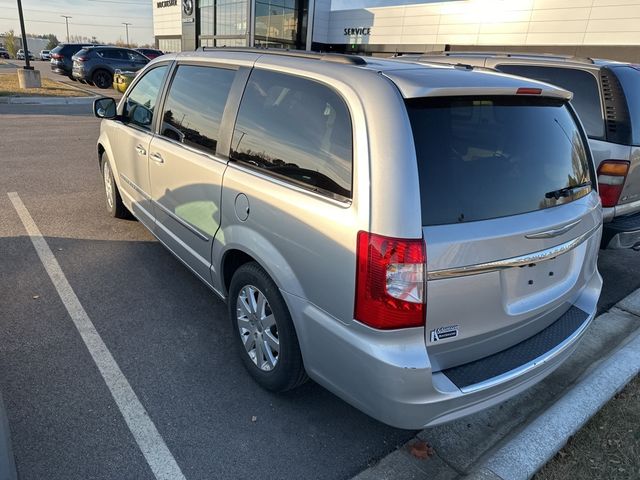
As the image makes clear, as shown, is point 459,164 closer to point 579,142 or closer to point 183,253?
point 579,142

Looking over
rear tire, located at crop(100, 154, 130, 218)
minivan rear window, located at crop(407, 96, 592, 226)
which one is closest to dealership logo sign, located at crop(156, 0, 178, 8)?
rear tire, located at crop(100, 154, 130, 218)

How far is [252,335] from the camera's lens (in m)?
2.87

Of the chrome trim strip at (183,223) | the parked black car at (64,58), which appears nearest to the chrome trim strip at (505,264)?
the chrome trim strip at (183,223)

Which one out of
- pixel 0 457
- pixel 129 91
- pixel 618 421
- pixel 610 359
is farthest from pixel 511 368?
pixel 129 91

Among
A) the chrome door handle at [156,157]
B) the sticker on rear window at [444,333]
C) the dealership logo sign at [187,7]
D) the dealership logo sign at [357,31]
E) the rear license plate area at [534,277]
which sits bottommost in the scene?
the sticker on rear window at [444,333]

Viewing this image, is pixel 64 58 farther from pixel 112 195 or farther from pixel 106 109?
pixel 106 109

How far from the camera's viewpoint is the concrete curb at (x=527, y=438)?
2283mm

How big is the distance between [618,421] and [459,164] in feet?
5.87

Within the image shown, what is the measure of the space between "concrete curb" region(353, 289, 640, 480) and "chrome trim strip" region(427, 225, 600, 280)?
3.01ft

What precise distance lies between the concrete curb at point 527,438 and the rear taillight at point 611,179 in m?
1.47

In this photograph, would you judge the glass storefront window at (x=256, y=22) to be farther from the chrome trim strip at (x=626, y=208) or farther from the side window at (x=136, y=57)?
the chrome trim strip at (x=626, y=208)

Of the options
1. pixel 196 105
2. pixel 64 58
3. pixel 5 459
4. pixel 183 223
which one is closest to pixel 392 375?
pixel 5 459

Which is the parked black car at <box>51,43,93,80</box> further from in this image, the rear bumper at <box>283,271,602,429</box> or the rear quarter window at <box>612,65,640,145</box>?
the rear bumper at <box>283,271,602,429</box>

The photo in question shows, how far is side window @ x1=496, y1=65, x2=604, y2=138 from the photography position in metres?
4.16
